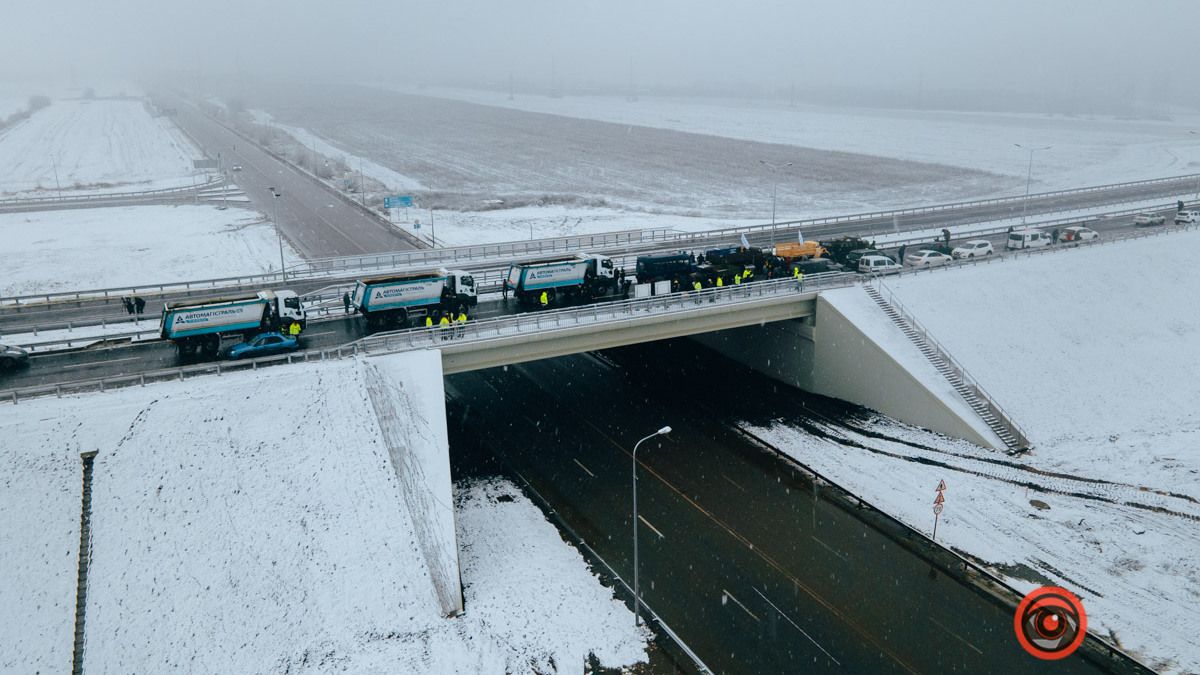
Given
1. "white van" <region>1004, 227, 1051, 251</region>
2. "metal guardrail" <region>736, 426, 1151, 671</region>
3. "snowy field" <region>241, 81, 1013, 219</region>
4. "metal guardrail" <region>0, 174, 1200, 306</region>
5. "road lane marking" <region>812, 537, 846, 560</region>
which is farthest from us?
"snowy field" <region>241, 81, 1013, 219</region>

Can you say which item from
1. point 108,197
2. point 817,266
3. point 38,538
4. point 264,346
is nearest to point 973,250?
point 817,266

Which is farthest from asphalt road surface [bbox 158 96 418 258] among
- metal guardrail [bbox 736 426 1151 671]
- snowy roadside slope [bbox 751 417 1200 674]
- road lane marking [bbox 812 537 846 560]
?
road lane marking [bbox 812 537 846 560]

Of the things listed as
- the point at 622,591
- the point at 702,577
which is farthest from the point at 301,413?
the point at 702,577

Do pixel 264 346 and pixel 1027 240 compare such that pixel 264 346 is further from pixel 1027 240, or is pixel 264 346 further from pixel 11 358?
pixel 1027 240

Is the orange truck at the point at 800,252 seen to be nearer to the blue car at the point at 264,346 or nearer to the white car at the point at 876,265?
the white car at the point at 876,265

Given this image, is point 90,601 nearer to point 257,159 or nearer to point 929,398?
point 929,398

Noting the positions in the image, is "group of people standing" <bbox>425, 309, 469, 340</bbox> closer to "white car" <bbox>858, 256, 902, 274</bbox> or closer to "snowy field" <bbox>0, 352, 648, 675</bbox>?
"snowy field" <bbox>0, 352, 648, 675</bbox>

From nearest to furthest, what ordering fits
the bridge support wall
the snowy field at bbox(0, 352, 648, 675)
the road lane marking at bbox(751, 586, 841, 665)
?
1. the snowy field at bbox(0, 352, 648, 675)
2. the road lane marking at bbox(751, 586, 841, 665)
3. the bridge support wall
